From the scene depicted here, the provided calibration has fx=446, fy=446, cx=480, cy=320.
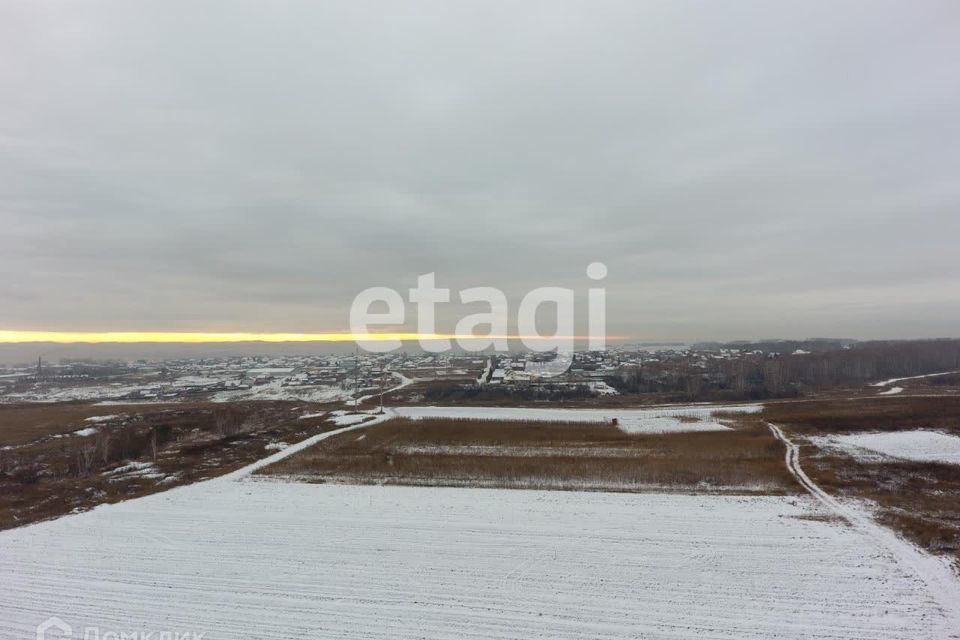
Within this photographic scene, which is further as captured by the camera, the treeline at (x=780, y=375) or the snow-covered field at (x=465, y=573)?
the treeline at (x=780, y=375)

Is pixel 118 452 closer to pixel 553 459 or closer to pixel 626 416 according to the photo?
pixel 553 459

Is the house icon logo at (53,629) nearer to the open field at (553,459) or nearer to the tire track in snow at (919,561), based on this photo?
the open field at (553,459)

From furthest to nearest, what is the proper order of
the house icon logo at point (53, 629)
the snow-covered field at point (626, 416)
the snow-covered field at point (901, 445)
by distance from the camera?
1. the snow-covered field at point (626, 416)
2. the snow-covered field at point (901, 445)
3. the house icon logo at point (53, 629)

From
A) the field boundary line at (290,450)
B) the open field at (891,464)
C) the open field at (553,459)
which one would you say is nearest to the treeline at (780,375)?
the open field at (891,464)

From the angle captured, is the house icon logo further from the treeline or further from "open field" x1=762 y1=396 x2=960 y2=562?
the treeline

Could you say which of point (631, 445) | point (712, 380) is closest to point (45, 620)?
point (631, 445)

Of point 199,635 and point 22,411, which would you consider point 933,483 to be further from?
point 22,411

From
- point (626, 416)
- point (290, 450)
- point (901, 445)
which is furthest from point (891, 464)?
point (290, 450)
